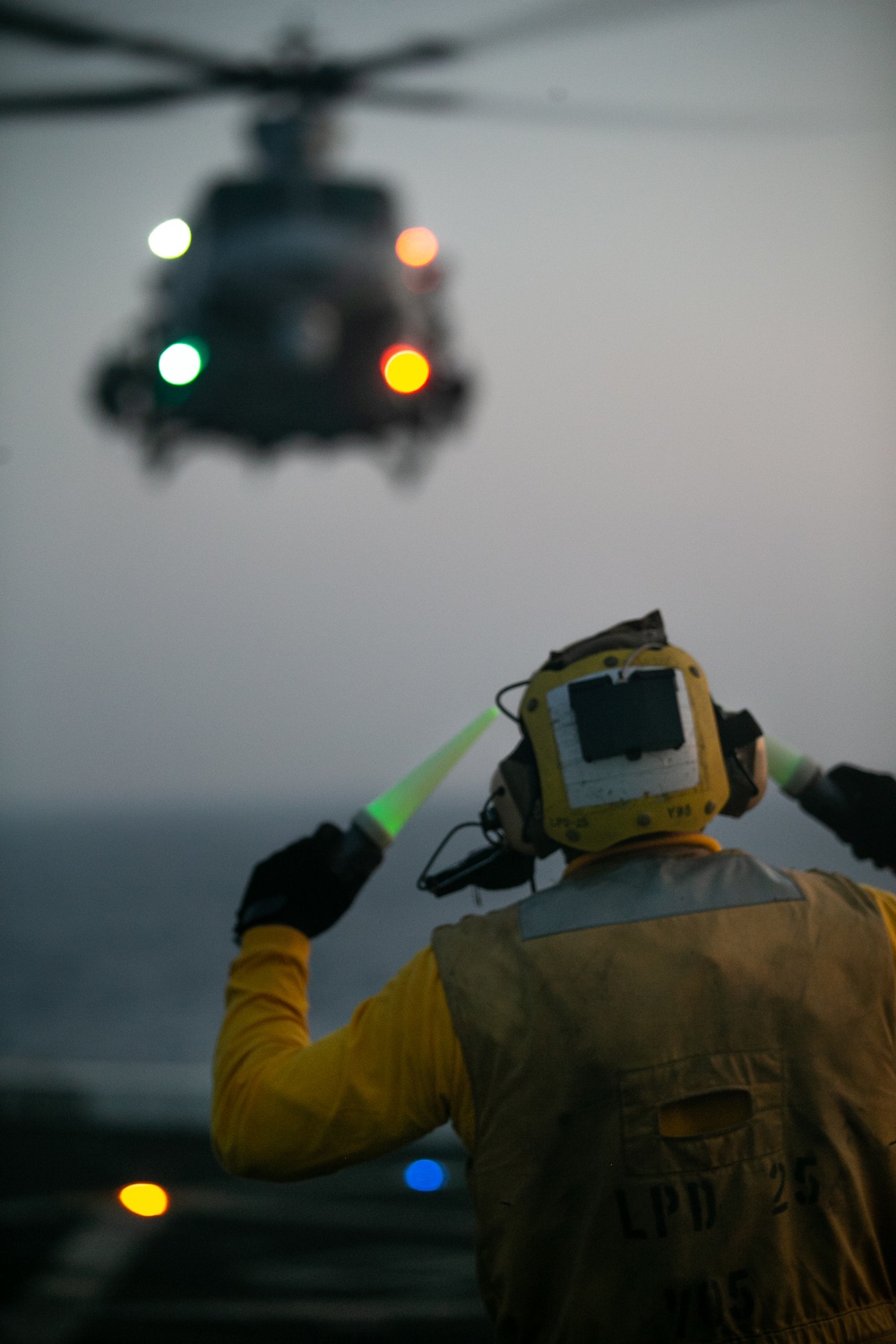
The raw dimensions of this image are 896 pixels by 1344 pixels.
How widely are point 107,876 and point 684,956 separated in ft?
295

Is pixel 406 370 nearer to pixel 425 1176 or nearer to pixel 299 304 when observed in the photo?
pixel 299 304

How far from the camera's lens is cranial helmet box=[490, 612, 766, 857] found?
162cm

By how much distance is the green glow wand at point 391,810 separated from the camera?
6.09ft

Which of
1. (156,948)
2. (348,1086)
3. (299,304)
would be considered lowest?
(156,948)

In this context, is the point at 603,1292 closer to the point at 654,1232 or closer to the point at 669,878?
the point at 654,1232

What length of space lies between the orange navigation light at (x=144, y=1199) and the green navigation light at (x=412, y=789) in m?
4.62

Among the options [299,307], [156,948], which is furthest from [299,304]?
[156,948]

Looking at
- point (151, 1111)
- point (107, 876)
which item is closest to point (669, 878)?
point (151, 1111)

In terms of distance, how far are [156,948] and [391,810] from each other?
5846 cm

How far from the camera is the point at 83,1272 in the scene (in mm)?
4547

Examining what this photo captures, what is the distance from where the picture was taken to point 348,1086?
1.43 metres

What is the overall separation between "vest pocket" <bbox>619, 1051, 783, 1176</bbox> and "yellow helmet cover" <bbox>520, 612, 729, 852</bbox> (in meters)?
0.35

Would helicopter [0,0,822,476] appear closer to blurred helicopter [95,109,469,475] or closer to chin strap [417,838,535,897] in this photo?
blurred helicopter [95,109,469,475]

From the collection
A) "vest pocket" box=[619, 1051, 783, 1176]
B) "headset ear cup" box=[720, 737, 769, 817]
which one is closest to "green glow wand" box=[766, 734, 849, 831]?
"headset ear cup" box=[720, 737, 769, 817]
